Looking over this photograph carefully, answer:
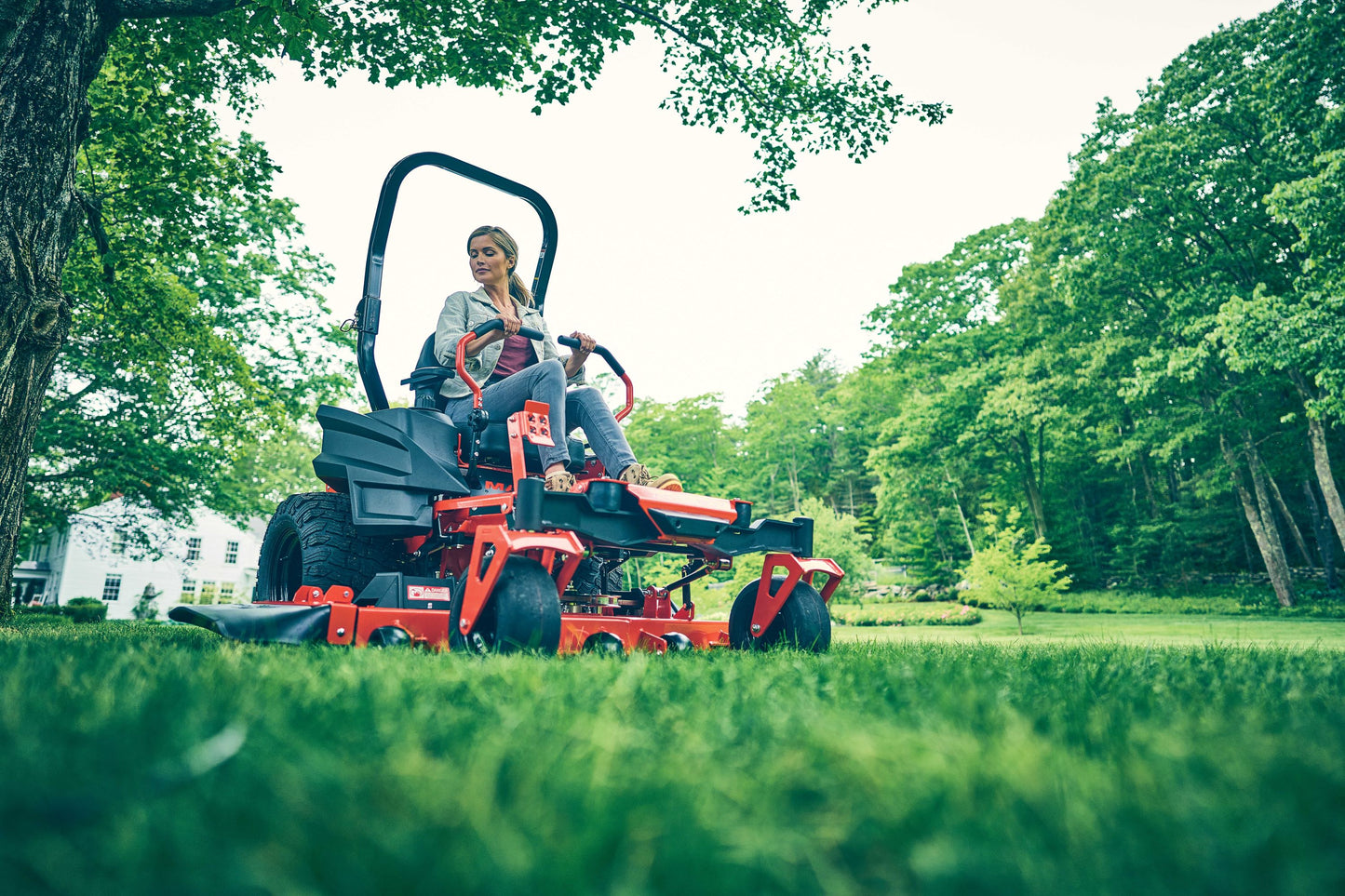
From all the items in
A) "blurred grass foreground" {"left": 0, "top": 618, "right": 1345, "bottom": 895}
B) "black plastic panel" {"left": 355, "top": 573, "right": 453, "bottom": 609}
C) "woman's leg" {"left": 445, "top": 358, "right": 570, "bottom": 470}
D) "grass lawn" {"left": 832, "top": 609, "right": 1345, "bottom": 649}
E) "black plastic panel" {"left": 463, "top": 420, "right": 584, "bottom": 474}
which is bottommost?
"grass lawn" {"left": 832, "top": 609, "right": 1345, "bottom": 649}

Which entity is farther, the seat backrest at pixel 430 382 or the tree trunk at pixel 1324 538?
the tree trunk at pixel 1324 538

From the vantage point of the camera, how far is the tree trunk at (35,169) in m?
5.13

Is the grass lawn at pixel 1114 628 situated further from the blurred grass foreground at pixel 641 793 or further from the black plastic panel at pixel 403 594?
the blurred grass foreground at pixel 641 793

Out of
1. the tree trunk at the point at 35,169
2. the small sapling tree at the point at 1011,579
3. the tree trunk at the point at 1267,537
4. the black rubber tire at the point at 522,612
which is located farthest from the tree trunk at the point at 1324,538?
the tree trunk at the point at 35,169

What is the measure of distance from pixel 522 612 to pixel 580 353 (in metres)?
2.11

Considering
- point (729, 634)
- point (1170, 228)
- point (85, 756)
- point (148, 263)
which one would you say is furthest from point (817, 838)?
point (1170, 228)

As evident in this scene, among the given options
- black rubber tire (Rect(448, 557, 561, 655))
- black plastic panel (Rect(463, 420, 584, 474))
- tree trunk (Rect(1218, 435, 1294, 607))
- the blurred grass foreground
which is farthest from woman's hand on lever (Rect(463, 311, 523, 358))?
tree trunk (Rect(1218, 435, 1294, 607))

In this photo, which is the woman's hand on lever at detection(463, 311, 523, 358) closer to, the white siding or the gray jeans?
the gray jeans

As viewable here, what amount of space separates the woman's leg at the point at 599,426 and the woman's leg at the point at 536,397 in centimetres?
10

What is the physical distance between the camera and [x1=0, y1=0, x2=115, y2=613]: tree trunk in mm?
5133

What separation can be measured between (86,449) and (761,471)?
3673 centimetres

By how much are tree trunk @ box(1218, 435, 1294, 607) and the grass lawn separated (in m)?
2.91

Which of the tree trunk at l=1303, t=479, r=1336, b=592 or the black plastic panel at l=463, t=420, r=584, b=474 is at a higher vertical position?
the tree trunk at l=1303, t=479, r=1336, b=592

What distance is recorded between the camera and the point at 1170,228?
21641 millimetres
